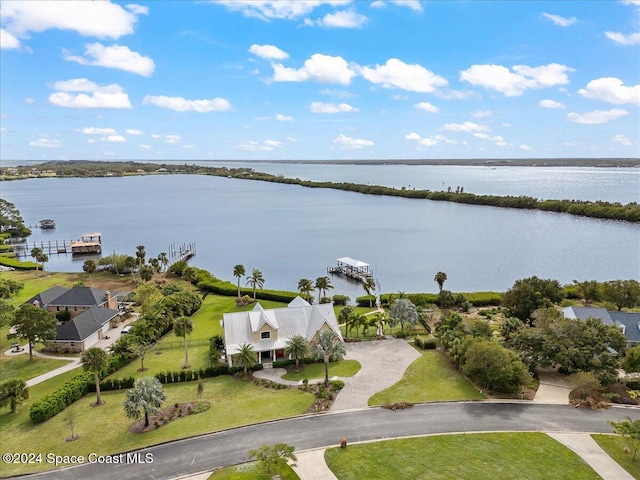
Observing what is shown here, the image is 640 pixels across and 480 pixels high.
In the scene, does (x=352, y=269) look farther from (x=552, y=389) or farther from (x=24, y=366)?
(x=24, y=366)

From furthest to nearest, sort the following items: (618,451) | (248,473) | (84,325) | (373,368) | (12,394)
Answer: (84,325) → (373,368) → (12,394) → (618,451) → (248,473)

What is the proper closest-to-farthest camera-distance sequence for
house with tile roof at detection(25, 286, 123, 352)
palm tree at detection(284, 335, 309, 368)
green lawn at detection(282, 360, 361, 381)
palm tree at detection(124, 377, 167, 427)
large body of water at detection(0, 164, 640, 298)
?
palm tree at detection(124, 377, 167, 427) → green lawn at detection(282, 360, 361, 381) → palm tree at detection(284, 335, 309, 368) → house with tile roof at detection(25, 286, 123, 352) → large body of water at detection(0, 164, 640, 298)

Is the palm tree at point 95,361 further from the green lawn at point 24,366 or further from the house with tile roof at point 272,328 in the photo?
the house with tile roof at point 272,328

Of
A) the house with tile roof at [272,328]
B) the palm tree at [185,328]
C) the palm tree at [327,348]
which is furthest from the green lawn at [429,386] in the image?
the palm tree at [185,328]

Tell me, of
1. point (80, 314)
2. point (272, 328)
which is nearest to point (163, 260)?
point (80, 314)

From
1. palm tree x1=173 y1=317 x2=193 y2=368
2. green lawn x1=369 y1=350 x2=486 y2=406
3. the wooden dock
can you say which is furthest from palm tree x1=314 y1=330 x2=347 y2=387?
the wooden dock

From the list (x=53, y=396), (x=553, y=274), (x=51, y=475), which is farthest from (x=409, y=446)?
(x=553, y=274)

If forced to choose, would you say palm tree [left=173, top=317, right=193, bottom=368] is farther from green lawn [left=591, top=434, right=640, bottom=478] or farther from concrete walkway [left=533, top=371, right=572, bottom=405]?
green lawn [left=591, top=434, right=640, bottom=478]
